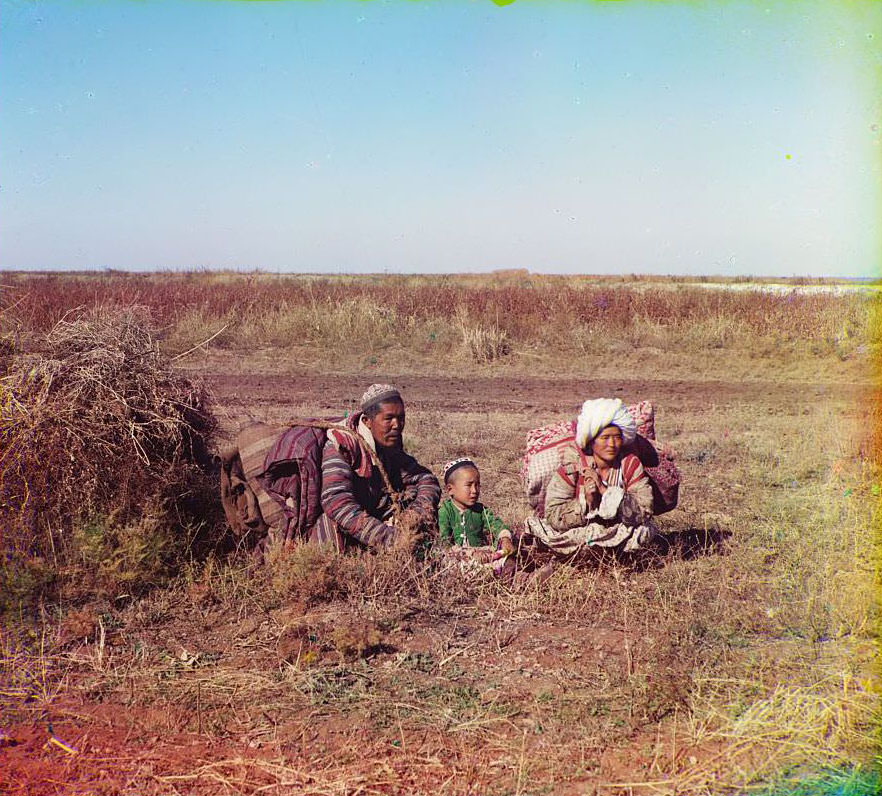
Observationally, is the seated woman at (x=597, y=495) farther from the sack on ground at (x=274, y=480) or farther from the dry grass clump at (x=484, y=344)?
the dry grass clump at (x=484, y=344)

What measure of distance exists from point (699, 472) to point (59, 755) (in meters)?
6.17

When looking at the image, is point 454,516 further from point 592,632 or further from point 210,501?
point 210,501

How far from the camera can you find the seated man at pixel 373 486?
5.04m

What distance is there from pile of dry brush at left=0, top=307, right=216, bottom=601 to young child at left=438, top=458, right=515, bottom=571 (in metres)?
1.44

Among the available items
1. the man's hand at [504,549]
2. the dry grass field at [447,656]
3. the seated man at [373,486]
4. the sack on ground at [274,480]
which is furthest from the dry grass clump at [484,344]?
the man's hand at [504,549]

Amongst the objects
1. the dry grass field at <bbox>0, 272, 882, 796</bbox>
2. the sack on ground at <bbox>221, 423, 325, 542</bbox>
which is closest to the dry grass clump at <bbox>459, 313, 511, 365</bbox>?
the dry grass field at <bbox>0, 272, 882, 796</bbox>

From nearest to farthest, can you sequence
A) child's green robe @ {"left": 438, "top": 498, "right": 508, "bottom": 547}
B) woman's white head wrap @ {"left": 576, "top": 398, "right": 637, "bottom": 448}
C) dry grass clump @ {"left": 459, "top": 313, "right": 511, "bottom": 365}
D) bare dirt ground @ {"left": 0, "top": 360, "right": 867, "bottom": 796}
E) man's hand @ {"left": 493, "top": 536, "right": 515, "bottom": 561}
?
bare dirt ground @ {"left": 0, "top": 360, "right": 867, "bottom": 796} < woman's white head wrap @ {"left": 576, "top": 398, "right": 637, "bottom": 448} < man's hand @ {"left": 493, "top": 536, "right": 515, "bottom": 561} < child's green robe @ {"left": 438, "top": 498, "right": 508, "bottom": 547} < dry grass clump @ {"left": 459, "top": 313, "right": 511, "bottom": 365}

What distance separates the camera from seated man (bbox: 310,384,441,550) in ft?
16.5

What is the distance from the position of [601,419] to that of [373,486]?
55.1 inches

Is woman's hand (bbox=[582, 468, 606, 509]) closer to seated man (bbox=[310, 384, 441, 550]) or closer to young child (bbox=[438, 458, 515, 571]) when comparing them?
young child (bbox=[438, 458, 515, 571])

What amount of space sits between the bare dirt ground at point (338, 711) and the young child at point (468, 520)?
448mm

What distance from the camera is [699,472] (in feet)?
27.1

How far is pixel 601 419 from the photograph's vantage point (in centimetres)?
504

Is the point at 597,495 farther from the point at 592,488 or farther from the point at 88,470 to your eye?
the point at 88,470
